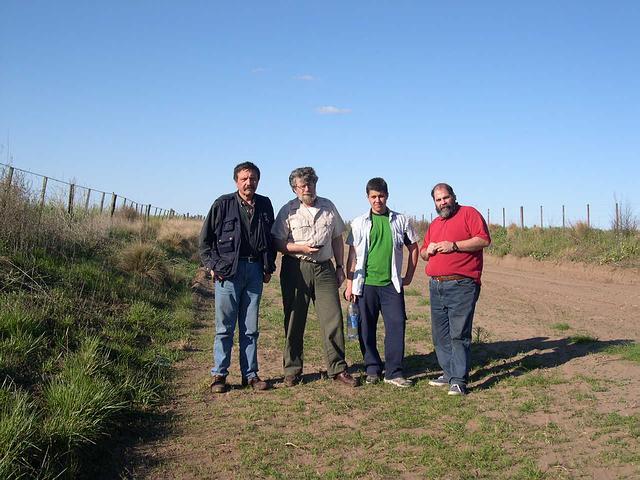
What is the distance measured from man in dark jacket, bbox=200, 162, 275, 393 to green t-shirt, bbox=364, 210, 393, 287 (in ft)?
3.21

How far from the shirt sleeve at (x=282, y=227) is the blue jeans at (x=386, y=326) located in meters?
0.94

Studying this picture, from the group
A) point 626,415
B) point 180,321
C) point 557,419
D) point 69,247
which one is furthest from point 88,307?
point 626,415

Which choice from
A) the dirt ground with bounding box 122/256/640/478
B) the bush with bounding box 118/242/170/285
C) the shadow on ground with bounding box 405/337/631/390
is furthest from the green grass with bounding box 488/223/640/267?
the bush with bounding box 118/242/170/285

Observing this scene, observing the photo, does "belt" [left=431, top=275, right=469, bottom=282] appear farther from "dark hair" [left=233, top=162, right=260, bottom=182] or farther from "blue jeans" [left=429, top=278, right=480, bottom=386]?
"dark hair" [left=233, top=162, right=260, bottom=182]

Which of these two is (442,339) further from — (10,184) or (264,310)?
(10,184)

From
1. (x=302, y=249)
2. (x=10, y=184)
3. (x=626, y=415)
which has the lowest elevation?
(x=626, y=415)

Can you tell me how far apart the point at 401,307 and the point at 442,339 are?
19.0 inches

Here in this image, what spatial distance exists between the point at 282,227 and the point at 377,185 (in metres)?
0.99

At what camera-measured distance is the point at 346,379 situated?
5.70 metres

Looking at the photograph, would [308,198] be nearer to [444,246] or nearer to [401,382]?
[444,246]

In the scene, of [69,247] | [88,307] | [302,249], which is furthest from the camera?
[69,247]

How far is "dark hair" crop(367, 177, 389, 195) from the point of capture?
575 cm

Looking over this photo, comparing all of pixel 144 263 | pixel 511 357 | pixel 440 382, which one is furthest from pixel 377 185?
pixel 144 263

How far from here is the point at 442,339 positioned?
567 cm
